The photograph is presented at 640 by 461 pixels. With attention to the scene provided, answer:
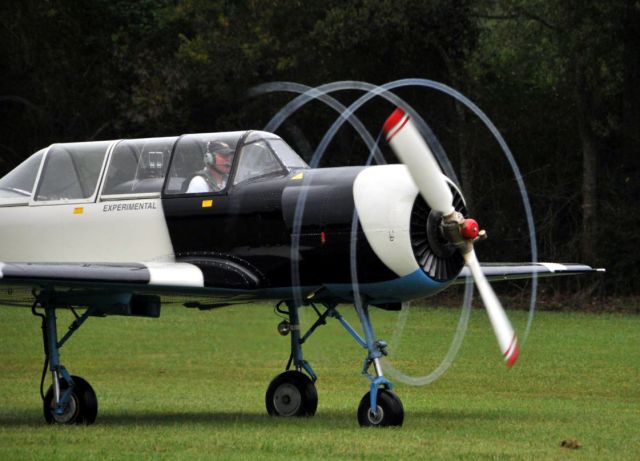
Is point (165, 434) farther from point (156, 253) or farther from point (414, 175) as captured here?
point (414, 175)

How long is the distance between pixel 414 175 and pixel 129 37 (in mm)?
33777

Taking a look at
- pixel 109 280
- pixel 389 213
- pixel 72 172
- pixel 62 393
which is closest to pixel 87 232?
pixel 72 172

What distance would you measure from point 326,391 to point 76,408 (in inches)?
186

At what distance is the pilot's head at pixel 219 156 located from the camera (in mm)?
14242

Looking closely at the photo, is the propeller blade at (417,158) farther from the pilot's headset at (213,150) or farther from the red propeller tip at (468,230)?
the pilot's headset at (213,150)

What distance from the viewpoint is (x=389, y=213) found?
1281 centimetres

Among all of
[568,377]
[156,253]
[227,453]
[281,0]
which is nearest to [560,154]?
[281,0]

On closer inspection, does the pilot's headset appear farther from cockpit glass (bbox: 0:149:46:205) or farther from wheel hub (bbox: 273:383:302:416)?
wheel hub (bbox: 273:383:302:416)

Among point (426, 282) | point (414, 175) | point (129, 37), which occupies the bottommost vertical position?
point (426, 282)

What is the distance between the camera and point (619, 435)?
42.1ft

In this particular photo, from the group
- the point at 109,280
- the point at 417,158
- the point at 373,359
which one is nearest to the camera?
the point at 417,158

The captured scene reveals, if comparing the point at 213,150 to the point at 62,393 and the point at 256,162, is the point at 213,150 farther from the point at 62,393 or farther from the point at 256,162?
the point at 62,393

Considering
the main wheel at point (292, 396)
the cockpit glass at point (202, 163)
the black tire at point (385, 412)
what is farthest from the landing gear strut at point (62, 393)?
the black tire at point (385, 412)

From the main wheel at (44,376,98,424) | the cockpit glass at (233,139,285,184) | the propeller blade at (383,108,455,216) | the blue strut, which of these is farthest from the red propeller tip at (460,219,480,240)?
the main wheel at (44,376,98,424)
